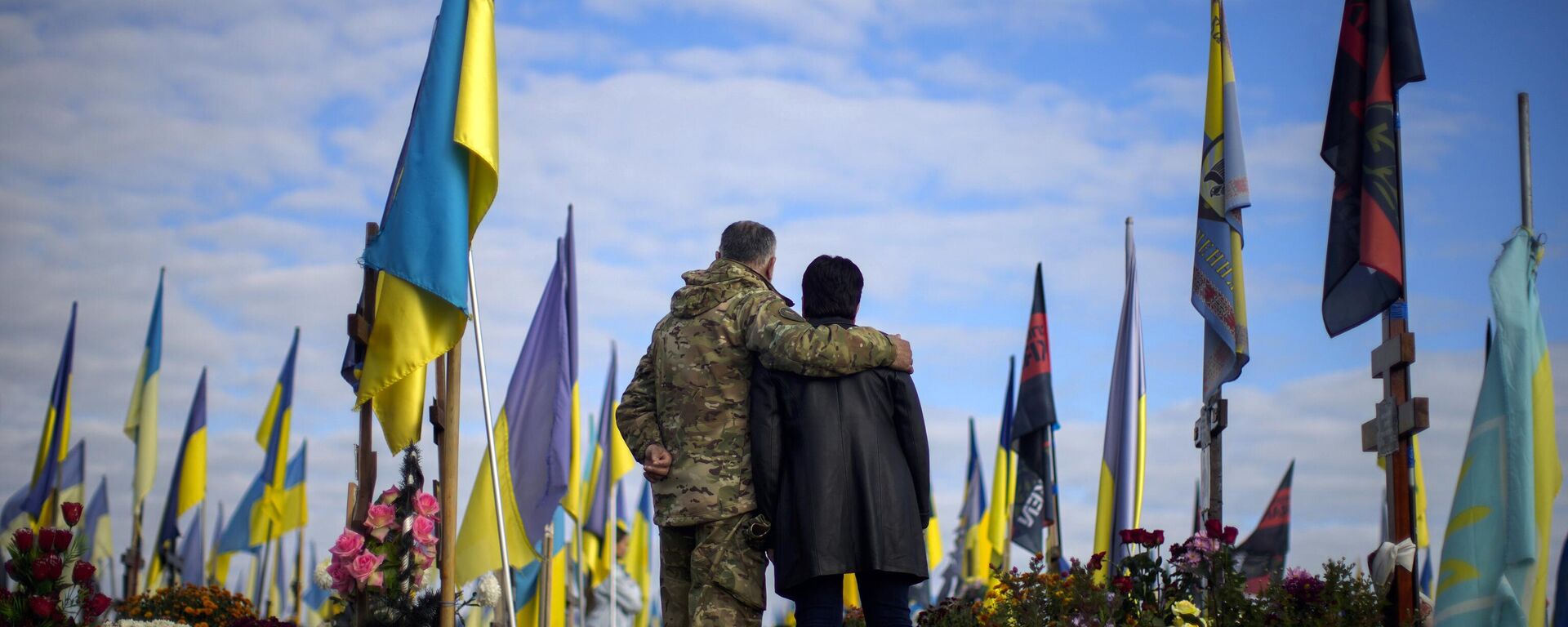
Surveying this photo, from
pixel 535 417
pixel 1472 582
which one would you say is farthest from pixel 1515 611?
pixel 535 417

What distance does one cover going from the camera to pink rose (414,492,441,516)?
8.13m

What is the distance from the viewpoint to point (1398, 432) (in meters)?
6.69

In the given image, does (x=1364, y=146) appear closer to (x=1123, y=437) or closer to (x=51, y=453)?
(x=1123, y=437)

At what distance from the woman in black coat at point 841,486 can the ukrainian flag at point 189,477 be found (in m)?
16.8

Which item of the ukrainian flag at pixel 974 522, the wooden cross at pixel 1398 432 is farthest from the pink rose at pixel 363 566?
the ukrainian flag at pixel 974 522

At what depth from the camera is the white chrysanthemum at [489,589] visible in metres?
10.2

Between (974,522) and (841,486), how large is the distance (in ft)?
81.1

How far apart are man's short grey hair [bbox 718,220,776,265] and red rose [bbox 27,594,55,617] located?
12.3ft

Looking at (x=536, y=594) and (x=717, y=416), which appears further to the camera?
(x=536, y=594)

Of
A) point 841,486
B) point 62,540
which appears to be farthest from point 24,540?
point 841,486

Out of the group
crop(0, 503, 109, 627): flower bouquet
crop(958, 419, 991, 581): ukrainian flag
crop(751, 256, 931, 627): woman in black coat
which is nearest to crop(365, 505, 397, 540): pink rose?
crop(0, 503, 109, 627): flower bouquet

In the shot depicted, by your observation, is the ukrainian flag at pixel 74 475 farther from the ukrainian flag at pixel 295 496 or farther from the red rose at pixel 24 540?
the red rose at pixel 24 540

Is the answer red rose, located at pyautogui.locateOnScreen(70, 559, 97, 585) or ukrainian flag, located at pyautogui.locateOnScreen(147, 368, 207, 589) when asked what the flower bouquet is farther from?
ukrainian flag, located at pyautogui.locateOnScreen(147, 368, 207, 589)

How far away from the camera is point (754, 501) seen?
17.1 ft
